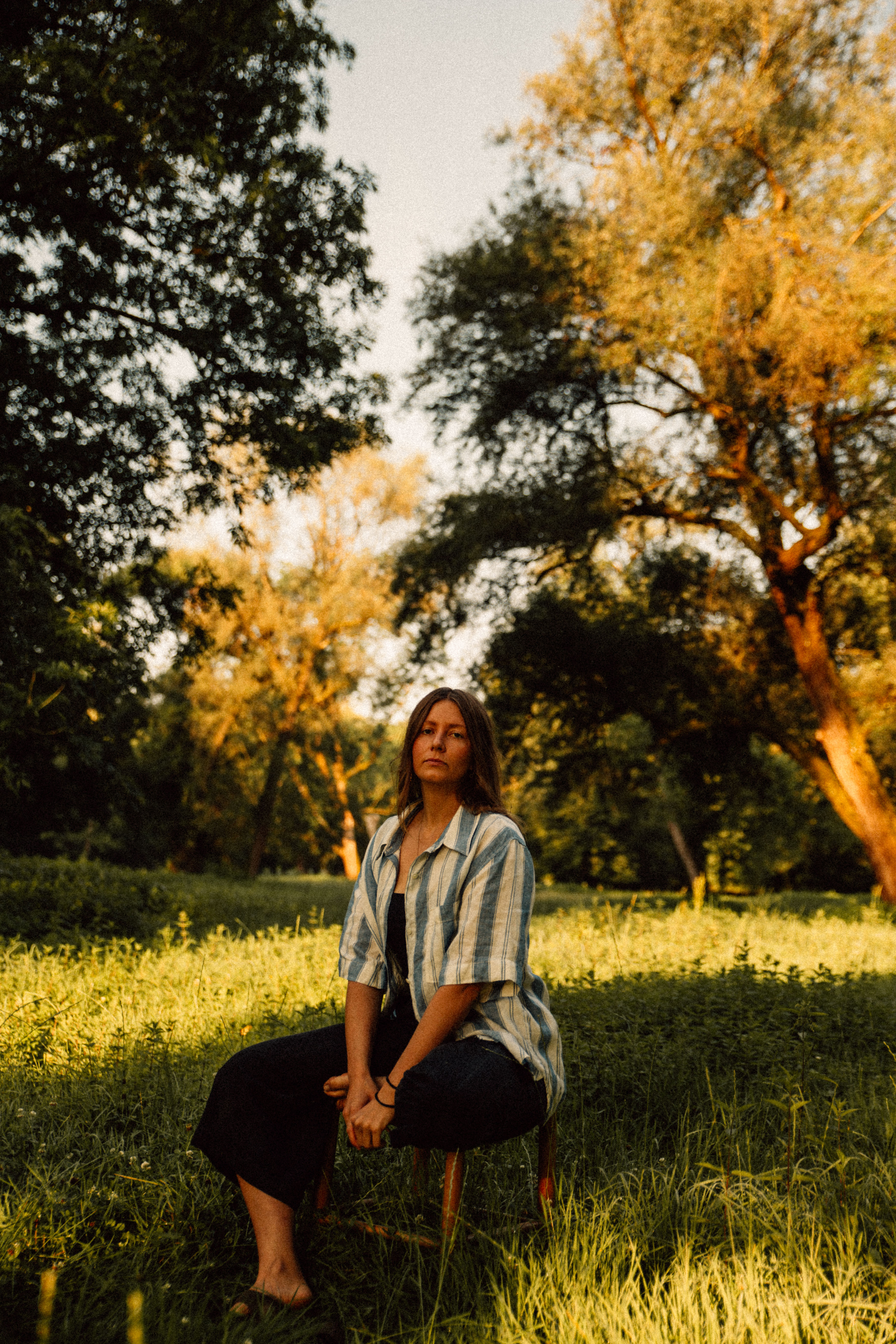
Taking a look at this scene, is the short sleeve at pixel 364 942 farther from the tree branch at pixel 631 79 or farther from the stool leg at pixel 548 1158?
the tree branch at pixel 631 79

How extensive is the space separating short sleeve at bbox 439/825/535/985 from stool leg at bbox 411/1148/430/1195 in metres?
0.65

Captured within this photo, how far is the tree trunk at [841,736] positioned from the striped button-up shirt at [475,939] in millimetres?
11207

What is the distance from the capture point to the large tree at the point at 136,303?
7.89 m

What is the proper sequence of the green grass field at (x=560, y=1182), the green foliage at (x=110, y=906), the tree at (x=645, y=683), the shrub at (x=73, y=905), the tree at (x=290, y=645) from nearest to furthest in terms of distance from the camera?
the green grass field at (x=560, y=1182), the shrub at (x=73, y=905), the green foliage at (x=110, y=906), the tree at (x=645, y=683), the tree at (x=290, y=645)

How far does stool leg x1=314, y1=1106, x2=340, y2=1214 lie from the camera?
263 centimetres

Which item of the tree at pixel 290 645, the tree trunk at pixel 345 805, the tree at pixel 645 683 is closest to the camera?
the tree at pixel 645 683

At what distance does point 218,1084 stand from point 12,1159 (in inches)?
42.6

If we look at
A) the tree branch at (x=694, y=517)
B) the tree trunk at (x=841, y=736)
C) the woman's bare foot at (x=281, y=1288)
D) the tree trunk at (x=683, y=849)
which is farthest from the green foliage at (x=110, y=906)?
the tree trunk at (x=683, y=849)

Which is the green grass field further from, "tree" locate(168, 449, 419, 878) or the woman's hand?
"tree" locate(168, 449, 419, 878)

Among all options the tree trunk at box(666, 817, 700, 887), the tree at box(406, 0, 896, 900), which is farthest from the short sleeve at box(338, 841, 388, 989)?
the tree trunk at box(666, 817, 700, 887)

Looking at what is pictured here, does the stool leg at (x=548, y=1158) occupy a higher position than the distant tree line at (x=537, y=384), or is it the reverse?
the distant tree line at (x=537, y=384)

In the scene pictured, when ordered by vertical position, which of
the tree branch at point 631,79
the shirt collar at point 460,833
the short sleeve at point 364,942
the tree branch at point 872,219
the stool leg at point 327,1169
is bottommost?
the stool leg at point 327,1169

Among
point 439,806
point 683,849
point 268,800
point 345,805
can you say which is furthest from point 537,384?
point 683,849

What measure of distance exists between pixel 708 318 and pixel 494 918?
32.0ft
